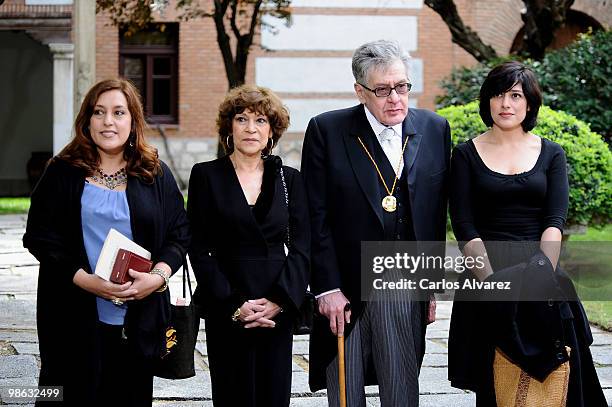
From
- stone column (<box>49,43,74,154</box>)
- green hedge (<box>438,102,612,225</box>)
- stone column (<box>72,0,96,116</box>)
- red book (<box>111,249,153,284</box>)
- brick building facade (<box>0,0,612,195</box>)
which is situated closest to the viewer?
red book (<box>111,249,153,284</box>)

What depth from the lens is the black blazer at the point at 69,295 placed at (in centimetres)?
408

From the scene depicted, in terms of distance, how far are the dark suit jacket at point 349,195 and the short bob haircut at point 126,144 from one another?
67 centimetres

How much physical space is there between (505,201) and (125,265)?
161 cm

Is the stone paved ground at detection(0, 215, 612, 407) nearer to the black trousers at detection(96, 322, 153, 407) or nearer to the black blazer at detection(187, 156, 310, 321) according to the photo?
the black trousers at detection(96, 322, 153, 407)

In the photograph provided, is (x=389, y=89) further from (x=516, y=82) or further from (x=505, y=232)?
(x=505, y=232)

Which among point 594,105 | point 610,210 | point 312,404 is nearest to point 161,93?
point 594,105

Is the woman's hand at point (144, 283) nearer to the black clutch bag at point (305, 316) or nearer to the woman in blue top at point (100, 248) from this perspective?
the woman in blue top at point (100, 248)

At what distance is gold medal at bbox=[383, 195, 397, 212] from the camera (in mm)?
4293

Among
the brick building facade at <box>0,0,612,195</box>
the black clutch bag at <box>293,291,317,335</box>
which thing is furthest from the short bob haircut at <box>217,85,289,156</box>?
the brick building facade at <box>0,0,612,195</box>

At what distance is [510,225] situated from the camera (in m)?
4.41

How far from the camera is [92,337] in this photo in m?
4.10

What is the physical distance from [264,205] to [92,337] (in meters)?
0.87

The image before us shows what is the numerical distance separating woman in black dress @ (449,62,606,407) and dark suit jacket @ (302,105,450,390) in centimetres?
14

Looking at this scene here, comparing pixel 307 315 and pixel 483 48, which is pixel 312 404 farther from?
pixel 483 48
